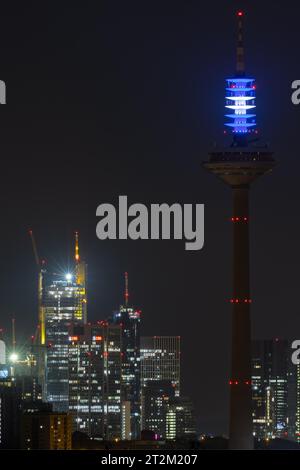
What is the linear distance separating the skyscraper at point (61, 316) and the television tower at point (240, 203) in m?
21.5

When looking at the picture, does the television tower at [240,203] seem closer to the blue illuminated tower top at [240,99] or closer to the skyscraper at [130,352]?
the blue illuminated tower top at [240,99]

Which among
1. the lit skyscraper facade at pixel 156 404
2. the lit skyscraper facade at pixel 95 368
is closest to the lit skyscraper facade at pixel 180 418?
the lit skyscraper facade at pixel 156 404

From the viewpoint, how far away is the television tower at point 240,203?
320ft

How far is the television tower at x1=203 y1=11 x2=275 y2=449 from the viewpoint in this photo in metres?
97.4

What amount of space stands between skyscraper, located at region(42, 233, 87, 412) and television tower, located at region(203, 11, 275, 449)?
70.5 ft

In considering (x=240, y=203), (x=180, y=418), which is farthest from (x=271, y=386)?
(x=240, y=203)

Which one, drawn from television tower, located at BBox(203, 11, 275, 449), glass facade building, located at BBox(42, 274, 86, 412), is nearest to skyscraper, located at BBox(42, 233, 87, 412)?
glass facade building, located at BBox(42, 274, 86, 412)

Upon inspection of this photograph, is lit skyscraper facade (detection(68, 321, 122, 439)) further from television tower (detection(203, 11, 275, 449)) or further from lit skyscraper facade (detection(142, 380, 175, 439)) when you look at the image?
television tower (detection(203, 11, 275, 449))

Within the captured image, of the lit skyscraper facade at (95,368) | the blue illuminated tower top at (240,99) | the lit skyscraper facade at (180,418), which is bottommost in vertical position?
the lit skyscraper facade at (180,418)

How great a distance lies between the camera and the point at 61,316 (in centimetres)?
12631

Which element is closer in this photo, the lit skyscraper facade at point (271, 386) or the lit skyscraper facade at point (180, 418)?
the lit skyscraper facade at point (180, 418)

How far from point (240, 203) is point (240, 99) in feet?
15.5

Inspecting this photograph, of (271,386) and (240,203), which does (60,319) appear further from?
(240,203)
